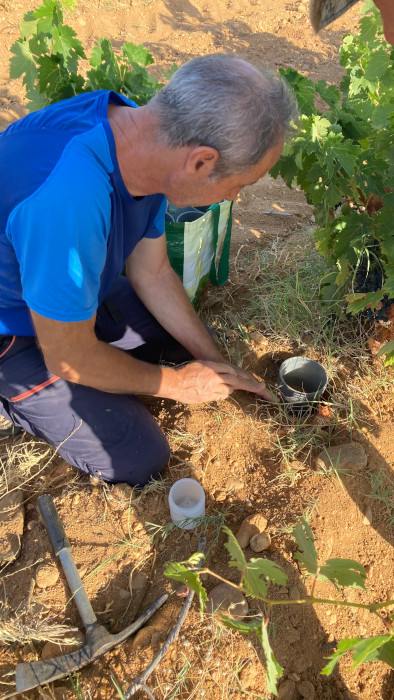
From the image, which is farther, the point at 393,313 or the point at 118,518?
the point at 393,313

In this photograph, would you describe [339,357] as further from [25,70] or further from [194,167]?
[25,70]

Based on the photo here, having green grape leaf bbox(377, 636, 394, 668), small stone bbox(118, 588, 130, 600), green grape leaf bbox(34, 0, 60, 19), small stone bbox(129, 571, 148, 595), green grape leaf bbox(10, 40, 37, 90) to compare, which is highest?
green grape leaf bbox(34, 0, 60, 19)

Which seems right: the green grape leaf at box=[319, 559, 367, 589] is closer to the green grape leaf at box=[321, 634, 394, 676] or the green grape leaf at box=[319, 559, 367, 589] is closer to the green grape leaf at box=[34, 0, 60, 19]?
the green grape leaf at box=[321, 634, 394, 676]

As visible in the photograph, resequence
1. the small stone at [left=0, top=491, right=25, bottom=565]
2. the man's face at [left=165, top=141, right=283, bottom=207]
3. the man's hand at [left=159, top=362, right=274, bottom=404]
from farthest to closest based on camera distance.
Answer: the man's hand at [left=159, top=362, right=274, bottom=404] → the small stone at [left=0, top=491, right=25, bottom=565] → the man's face at [left=165, top=141, right=283, bottom=207]

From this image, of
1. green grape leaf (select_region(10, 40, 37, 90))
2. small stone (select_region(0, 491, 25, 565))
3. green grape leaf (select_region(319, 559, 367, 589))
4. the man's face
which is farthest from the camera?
green grape leaf (select_region(10, 40, 37, 90))

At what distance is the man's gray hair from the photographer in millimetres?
1541

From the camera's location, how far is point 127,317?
9.14 ft

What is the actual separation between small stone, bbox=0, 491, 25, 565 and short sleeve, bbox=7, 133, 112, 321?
1.03m

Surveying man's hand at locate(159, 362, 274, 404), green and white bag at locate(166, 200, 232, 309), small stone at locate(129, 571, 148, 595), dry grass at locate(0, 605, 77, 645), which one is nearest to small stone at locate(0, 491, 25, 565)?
dry grass at locate(0, 605, 77, 645)

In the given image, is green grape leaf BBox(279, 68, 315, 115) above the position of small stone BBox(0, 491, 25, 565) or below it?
above

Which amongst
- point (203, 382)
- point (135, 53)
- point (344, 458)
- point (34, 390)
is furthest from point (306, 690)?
point (135, 53)

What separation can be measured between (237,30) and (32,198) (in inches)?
239

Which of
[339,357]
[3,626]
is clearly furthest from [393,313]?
[3,626]

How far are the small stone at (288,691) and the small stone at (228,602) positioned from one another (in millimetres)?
242
